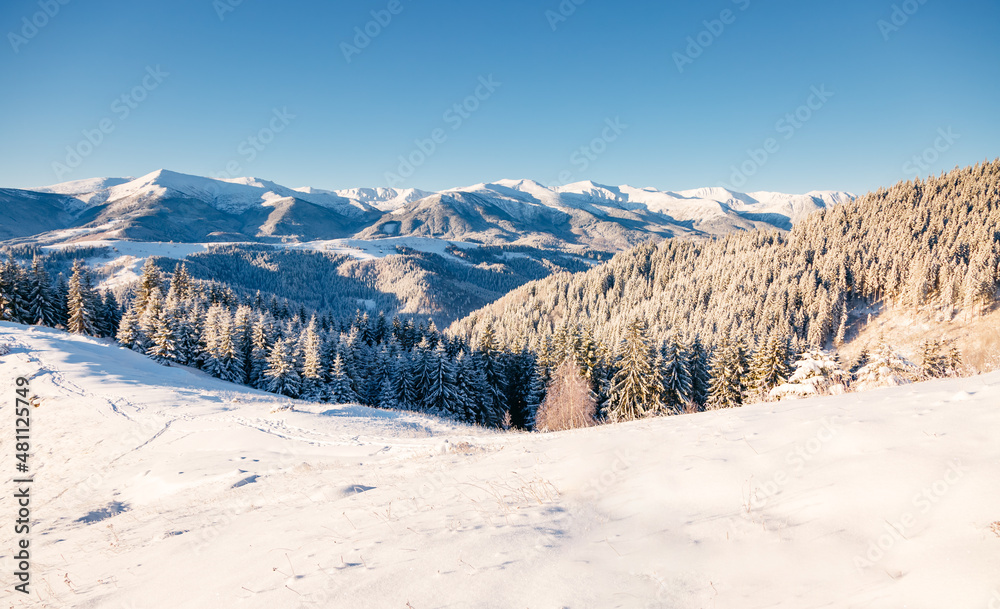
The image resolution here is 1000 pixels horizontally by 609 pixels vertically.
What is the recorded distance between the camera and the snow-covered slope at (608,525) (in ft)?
12.0

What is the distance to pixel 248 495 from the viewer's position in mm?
9242

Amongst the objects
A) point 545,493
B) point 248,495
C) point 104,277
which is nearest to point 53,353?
point 248,495

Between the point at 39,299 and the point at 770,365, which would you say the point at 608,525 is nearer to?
the point at 770,365

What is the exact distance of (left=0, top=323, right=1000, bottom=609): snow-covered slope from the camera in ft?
12.0

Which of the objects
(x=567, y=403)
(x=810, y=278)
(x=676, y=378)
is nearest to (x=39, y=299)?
(x=567, y=403)

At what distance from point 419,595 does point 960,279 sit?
10412cm

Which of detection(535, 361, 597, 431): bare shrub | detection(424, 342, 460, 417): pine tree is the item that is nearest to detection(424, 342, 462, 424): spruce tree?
detection(424, 342, 460, 417): pine tree

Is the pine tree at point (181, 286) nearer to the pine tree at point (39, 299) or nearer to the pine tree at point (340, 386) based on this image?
the pine tree at point (39, 299)

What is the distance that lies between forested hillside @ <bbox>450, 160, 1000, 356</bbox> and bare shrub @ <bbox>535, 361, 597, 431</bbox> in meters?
9.79

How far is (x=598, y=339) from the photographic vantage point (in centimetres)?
4809

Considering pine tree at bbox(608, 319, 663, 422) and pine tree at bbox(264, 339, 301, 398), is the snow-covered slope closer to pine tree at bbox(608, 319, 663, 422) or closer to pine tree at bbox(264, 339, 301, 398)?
pine tree at bbox(608, 319, 663, 422)

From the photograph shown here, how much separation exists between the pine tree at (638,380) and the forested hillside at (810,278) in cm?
1466

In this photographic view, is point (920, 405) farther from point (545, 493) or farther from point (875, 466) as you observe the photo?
point (545, 493)

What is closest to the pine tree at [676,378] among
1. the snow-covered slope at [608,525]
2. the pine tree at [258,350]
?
the snow-covered slope at [608,525]
